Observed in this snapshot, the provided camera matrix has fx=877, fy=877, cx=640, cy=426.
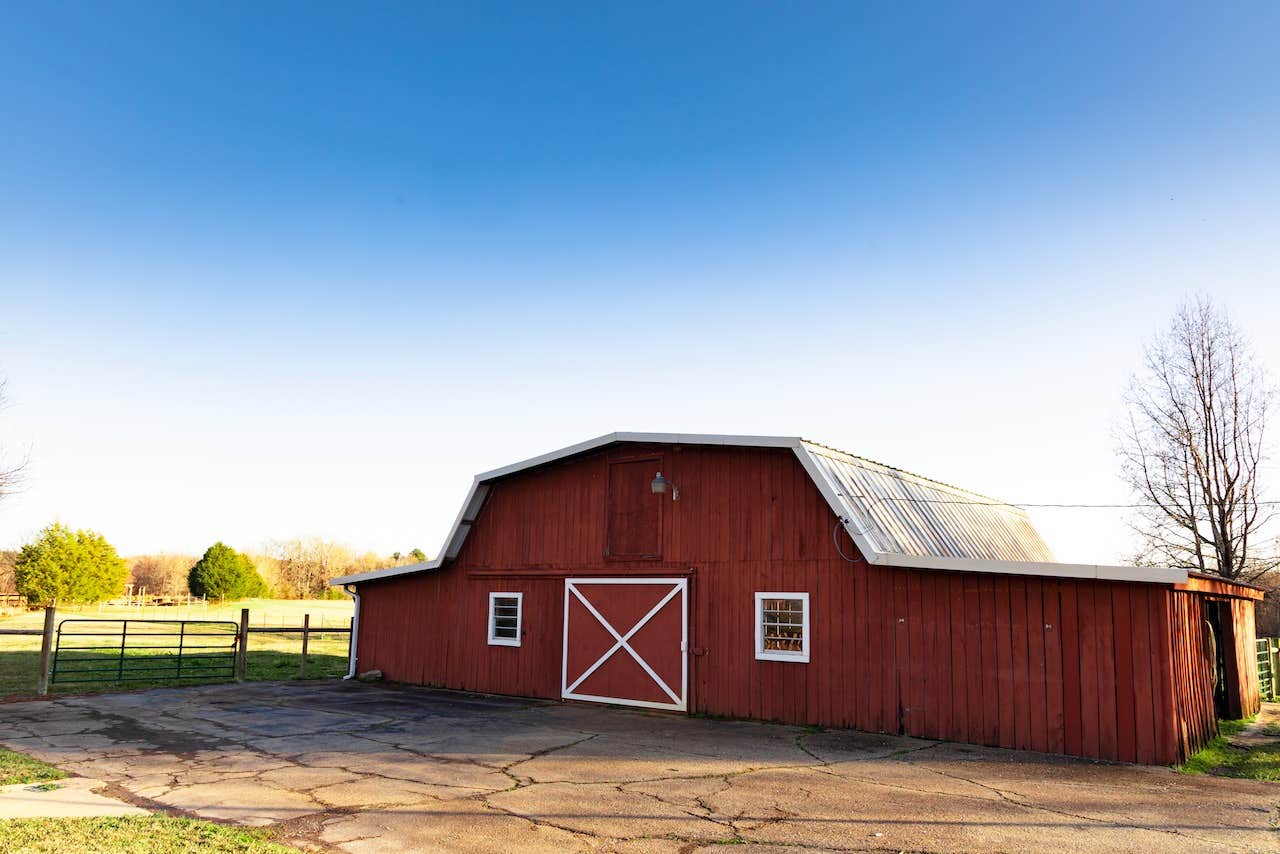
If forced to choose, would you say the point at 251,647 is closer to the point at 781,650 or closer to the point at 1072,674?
the point at 781,650

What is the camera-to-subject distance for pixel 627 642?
1472 centimetres

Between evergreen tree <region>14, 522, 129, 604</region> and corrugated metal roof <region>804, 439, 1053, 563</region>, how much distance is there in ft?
163

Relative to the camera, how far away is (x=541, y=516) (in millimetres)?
16375

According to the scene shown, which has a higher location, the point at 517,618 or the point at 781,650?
the point at 517,618

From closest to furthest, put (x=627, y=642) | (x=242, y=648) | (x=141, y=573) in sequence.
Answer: (x=627, y=642) < (x=242, y=648) < (x=141, y=573)

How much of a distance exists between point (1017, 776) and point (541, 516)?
9468mm

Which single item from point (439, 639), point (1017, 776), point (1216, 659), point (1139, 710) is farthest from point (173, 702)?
point (1216, 659)

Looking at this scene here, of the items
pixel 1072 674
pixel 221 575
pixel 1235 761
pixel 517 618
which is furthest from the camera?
pixel 221 575

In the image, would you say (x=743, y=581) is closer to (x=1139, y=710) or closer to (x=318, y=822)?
(x=1139, y=710)

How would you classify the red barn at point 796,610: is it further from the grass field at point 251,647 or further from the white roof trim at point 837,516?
the grass field at point 251,647

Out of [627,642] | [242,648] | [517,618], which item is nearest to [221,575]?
[242,648]

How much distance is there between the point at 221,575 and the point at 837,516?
55.0 metres

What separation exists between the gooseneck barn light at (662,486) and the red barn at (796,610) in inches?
1.6

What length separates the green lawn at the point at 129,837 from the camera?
5879mm
